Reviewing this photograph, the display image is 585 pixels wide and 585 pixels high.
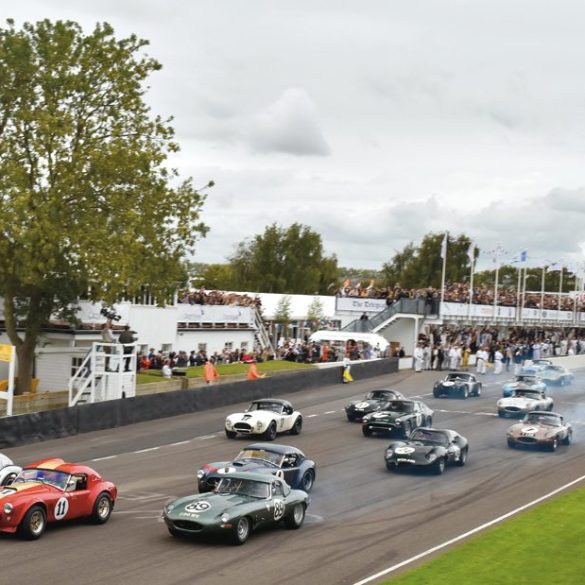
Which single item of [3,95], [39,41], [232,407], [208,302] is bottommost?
[232,407]

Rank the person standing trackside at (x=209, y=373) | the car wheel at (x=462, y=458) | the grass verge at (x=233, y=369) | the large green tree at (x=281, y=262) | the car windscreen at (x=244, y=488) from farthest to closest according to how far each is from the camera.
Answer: the large green tree at (x=281, y=262)
the grass verge at (x=233, y=369)
the person standing trackside at (x=209, y=373)
the car wheel at (x=462, y=458)
the car windscreen at (x=244, y=488)

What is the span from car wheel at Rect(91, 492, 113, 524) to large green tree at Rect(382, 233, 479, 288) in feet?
338

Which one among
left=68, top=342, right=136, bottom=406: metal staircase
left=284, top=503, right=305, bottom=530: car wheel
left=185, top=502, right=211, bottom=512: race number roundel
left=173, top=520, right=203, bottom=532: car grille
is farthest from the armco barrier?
left=173, top=520, right=203, bottom=532: car grille

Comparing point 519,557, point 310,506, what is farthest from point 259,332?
point 519,557

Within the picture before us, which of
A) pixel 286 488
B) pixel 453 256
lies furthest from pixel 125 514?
pixel 453 256

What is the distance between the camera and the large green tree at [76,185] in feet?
110

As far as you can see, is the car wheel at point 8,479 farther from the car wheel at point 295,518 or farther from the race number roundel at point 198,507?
the car wheel at point 295,518

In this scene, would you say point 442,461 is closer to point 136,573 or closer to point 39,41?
point 136,573

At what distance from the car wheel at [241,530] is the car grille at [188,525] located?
Answer: 66 cm

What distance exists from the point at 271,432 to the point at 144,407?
635cm

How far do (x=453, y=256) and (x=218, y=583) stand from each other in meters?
114

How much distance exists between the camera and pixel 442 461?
84.1ft

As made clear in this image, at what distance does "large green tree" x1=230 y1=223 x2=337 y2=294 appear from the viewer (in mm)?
105188

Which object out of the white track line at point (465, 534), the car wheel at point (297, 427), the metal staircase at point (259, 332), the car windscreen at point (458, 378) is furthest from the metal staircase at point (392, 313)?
the white track line at point (465, 534)
